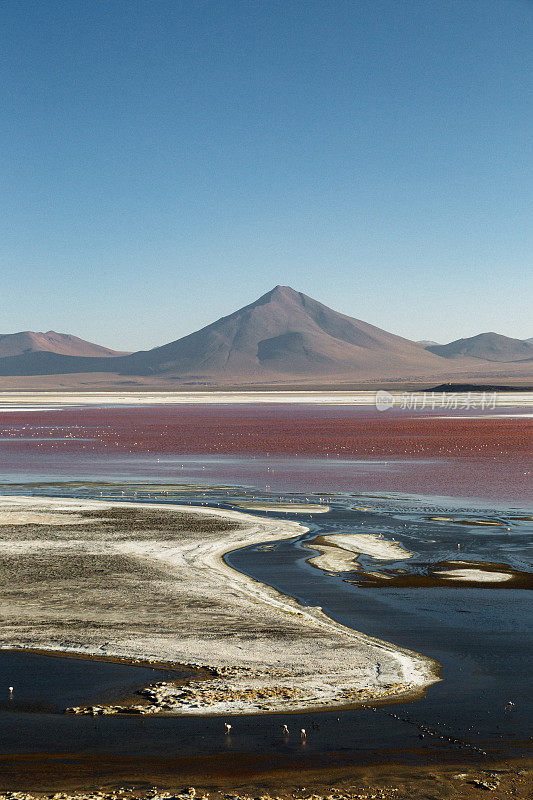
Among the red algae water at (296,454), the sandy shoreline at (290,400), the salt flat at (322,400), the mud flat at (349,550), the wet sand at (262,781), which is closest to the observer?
the wet sand at (262,781)

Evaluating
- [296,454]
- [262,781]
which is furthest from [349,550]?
[296,454]

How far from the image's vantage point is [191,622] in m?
11.9

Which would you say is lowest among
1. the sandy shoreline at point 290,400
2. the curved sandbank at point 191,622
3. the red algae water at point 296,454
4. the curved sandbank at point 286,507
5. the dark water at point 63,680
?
the dark water at point 63,680

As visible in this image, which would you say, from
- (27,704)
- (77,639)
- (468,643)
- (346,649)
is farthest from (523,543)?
(27,704)

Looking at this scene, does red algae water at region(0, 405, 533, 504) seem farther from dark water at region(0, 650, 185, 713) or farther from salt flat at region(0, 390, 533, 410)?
salt flat at region(0, 390, 533, 410)

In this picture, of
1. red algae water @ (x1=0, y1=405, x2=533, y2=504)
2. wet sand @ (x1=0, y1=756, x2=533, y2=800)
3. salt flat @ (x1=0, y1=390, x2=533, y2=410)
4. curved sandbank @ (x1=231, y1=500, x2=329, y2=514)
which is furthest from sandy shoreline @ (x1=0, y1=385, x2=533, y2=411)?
wet sand @ (x1=0, y1=756, x2=533, y2=800)

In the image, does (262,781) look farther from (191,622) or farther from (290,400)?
(290,400)

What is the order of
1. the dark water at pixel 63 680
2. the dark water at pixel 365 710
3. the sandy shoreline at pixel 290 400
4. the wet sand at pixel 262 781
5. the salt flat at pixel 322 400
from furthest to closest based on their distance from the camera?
the sandy shoreline at pixel 290 400, the salt flat at pixel 322 400, the dark water at pixel 63 680, the dark water at pixel 365 710, the wet sand at pixel 262 781

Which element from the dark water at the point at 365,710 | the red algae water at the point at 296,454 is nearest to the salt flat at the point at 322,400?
the red algae water at the point at 296,454

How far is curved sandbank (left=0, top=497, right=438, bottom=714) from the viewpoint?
30.5ft

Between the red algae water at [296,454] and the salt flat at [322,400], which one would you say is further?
the salt flat at [322,400]

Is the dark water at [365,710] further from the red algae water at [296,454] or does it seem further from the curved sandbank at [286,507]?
the red algae water at [296,454]

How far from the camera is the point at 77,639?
11.1 meters

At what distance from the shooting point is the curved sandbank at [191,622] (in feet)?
30.5
